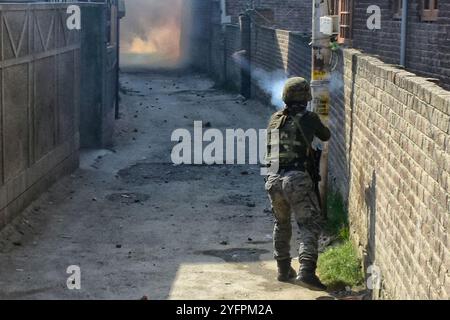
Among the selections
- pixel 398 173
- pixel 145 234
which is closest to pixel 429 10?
pixel 145 234

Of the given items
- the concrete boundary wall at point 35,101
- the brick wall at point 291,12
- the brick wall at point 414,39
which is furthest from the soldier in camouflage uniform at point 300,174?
the brick wall at point 291,12

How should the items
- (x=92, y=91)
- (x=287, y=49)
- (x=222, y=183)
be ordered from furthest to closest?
1. (x=287, y=49)
2. (x=92, y=91)
3. (x=222, y=183)

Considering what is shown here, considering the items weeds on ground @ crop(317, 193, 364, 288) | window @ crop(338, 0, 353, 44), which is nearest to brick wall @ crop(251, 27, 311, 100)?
window @ crop(338, 0, 353, 44)

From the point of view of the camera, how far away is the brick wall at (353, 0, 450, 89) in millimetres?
12453

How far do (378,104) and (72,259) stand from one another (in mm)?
3631

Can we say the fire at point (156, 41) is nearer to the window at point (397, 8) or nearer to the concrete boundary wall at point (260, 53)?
the concrete boundary wall at point (260, 53)

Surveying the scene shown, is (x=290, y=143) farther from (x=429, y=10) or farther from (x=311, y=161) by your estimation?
(x=429, y=10)

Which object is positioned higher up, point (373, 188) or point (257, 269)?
point (373, 188)

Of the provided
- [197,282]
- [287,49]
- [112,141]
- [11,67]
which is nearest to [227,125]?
[287,49]

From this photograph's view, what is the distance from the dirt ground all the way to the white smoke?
13.1ft

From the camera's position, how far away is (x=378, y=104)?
833 cm

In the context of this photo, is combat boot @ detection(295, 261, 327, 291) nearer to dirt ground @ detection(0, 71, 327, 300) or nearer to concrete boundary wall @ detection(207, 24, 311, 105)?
dirt ground @ detection(0, 71, 327, 300)

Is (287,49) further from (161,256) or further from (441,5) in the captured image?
(161,256)

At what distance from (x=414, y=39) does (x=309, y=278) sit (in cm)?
669
